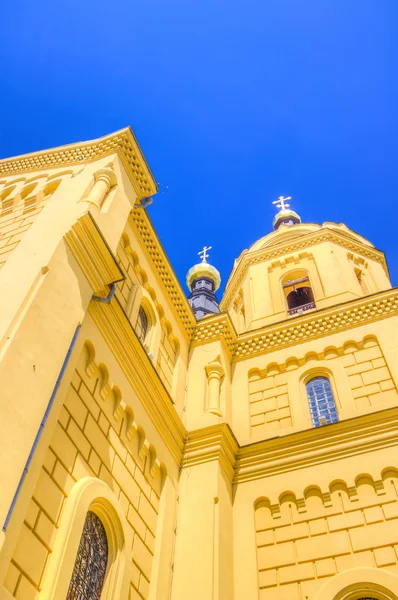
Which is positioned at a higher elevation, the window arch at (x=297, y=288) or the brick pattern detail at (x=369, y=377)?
the window arch at (x=297, y=288)

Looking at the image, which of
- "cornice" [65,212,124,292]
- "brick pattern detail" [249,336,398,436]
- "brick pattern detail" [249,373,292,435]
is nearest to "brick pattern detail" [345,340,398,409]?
"brick pattern detail" [249,336,398,436]

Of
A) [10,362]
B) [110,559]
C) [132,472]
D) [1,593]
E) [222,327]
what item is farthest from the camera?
[222,327]

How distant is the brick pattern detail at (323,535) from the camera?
8.45 meters

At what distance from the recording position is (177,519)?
941cm

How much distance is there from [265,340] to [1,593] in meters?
9.17

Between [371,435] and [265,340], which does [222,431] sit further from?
[265,340]

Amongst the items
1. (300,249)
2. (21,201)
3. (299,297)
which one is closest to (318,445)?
(21,201)

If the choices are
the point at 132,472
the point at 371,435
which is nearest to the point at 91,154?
the point at 132,472

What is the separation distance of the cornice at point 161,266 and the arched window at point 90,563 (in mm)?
5930

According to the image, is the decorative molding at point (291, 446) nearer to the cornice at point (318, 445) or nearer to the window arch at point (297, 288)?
the cornice at point (318, 445)

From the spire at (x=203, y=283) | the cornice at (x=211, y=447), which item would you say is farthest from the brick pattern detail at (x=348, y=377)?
the spire at (x=203, y=283)

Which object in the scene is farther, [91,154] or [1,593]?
[91,154]

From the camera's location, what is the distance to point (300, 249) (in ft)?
60.8

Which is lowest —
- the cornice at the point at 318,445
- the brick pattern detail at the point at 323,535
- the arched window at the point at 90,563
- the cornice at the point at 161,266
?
the arched window at the point at 90,563
